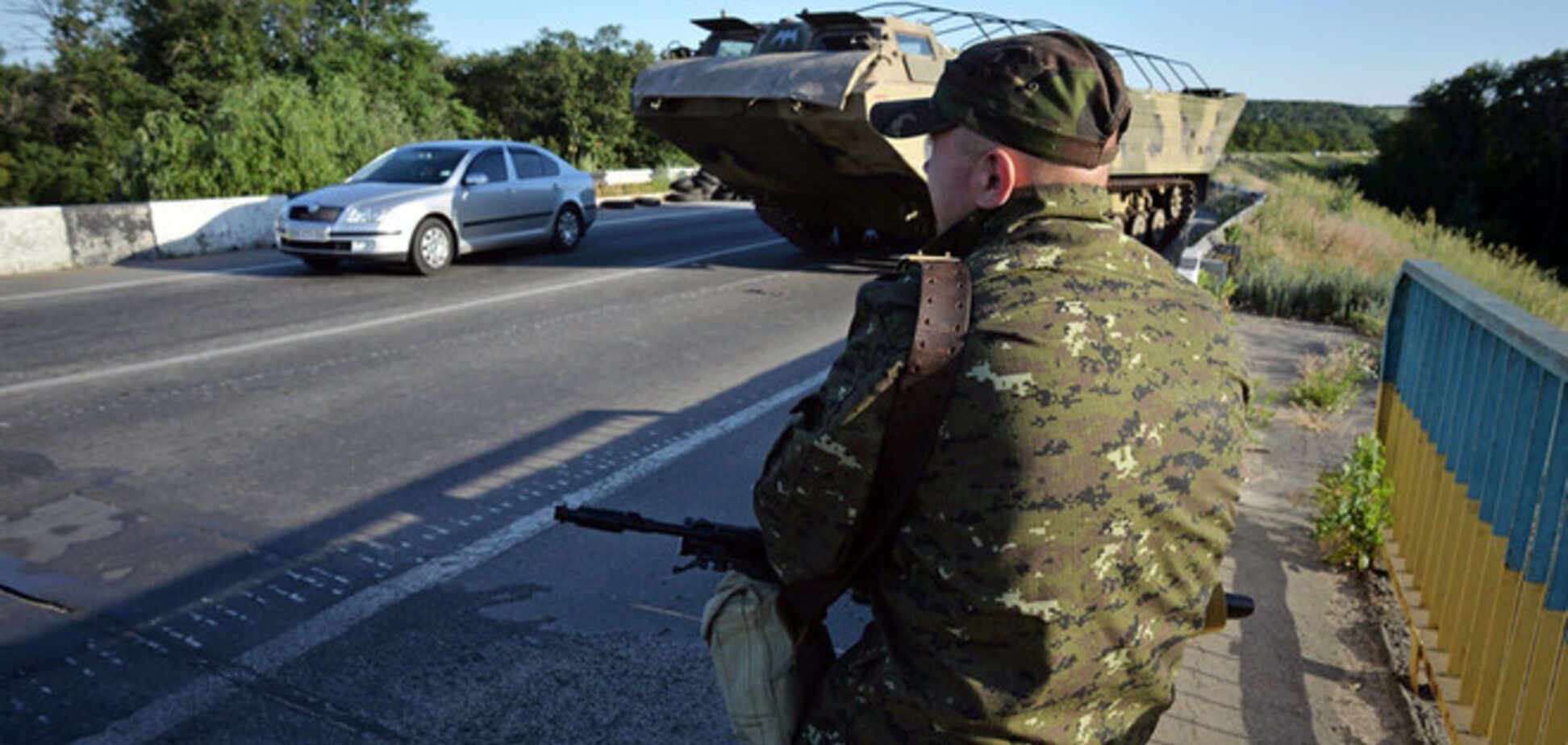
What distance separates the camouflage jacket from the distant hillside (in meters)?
73.8

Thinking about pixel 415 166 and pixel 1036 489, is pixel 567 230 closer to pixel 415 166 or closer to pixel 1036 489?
pixel 415 166

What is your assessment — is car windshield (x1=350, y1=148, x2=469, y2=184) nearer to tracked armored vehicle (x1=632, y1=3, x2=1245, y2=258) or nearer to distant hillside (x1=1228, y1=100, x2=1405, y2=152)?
tracked armored vehicle (x1=632, y1=3, x2=1245, y2=258)

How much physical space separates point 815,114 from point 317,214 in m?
5.23

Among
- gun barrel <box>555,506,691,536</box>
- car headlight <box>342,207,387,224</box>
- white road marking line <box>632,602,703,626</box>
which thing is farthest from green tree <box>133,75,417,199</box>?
gun barrel <box>555,506,691,536</box>

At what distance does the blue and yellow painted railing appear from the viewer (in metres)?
2.38

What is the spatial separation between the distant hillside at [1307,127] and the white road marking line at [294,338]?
67.0m

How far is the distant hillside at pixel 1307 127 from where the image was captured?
8462 cm

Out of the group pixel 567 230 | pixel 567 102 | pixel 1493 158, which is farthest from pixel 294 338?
pixel 1493 158

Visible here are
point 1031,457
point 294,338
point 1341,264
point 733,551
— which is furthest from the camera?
point 1341,264

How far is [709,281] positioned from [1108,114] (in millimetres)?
9498

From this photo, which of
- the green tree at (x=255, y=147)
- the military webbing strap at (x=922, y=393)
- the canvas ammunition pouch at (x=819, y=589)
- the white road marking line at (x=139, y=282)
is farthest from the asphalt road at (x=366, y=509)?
the green tree at (x=255, y=147)

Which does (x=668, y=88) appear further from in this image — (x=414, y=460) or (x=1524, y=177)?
(x=1524, y=177)

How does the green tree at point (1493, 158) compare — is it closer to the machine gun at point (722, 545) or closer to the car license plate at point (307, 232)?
the car license plate at point (307, 232)

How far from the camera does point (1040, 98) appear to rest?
4.75ft
